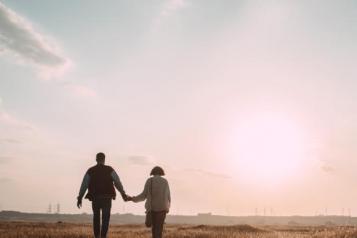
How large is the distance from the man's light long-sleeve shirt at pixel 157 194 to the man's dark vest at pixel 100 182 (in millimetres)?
940

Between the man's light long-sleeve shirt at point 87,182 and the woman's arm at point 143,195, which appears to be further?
the woman's arm at point 143,195

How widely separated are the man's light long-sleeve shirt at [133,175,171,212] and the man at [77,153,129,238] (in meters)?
0.88

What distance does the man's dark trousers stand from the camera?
41.4 feet

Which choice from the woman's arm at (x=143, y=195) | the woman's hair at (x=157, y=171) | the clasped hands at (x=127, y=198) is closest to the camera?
the woman's hair at (x=157, y=171)

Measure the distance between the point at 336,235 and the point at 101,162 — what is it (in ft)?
37.7

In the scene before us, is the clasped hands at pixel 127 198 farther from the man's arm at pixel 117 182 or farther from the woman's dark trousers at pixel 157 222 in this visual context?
the woman's dark trousers at pixel 157 222

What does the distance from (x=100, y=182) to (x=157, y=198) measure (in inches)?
60.6

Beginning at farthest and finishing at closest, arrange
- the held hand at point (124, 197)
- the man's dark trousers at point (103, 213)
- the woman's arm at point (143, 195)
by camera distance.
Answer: the held hand at point (124, 197)
the woman's arm at point (143, 195)
the man's dark trousers at point (103, 213)

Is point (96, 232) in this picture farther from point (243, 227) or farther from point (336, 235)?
point (243, 227)

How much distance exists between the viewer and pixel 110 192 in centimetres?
1289

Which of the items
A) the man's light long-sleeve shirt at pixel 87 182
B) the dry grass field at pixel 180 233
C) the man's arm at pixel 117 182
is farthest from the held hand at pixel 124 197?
the dry grass field at pixel 180 233

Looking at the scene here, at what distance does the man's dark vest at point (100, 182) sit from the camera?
12.8 meters

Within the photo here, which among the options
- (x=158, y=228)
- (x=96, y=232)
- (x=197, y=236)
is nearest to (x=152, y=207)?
→ (x=158, y=228)

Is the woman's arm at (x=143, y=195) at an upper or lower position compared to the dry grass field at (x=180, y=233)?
upper
